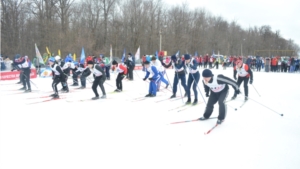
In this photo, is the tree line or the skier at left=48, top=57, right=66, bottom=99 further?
the tree line

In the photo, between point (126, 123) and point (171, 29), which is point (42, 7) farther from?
point (126, 123)

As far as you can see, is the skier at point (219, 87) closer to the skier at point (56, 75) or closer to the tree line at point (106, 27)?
the skier at point (56, 75)

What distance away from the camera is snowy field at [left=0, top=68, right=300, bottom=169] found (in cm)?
386

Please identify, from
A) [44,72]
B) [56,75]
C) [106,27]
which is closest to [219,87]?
[56,75]

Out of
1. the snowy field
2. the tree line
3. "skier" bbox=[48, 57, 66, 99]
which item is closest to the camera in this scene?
the snowy field

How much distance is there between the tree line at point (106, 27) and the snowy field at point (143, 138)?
28333 millimetres

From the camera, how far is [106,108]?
778 cm

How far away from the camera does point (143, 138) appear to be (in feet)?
16.2

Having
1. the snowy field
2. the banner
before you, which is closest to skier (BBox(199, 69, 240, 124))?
the snowy field

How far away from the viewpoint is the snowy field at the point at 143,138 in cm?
386

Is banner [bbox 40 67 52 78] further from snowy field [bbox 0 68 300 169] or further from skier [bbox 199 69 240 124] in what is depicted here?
skier [bbox 199 69 240 124]

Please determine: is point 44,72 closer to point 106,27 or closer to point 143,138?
point 143,138

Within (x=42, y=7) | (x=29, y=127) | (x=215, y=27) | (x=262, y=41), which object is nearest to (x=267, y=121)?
(x=29, y=127)

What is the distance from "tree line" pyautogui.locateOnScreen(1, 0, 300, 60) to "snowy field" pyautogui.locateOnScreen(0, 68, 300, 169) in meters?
28.3
